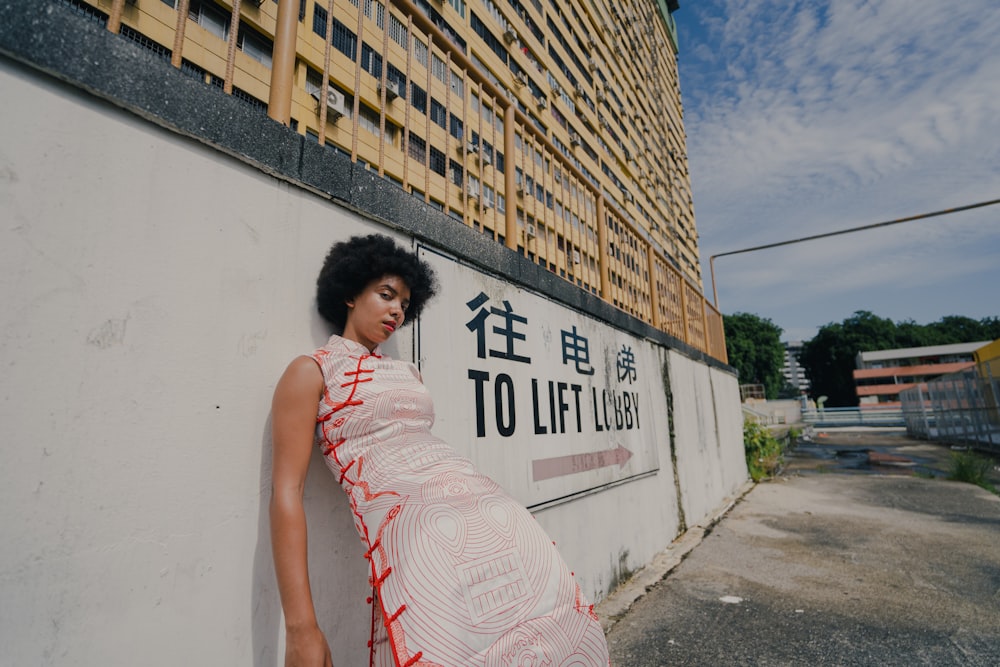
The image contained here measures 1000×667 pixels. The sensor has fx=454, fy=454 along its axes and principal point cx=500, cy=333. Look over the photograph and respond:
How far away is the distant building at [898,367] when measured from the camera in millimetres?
51625

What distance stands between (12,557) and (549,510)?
7.01 ft

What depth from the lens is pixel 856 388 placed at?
4972 centimetres

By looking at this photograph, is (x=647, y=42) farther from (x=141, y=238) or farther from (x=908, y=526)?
(x=141, y=238)

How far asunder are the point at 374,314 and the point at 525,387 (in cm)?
125

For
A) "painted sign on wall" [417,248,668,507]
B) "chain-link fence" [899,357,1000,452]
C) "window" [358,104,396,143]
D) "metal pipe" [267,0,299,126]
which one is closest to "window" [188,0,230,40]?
"window" [358,104,396,143]

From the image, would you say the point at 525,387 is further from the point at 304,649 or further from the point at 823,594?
the point at 823,594

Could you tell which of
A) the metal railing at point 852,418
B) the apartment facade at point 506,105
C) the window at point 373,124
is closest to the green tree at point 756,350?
the apartment facade at point 506,105

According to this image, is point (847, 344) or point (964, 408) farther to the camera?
point (847, 344)

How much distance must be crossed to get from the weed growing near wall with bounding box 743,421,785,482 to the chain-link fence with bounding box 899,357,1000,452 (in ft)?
23.4

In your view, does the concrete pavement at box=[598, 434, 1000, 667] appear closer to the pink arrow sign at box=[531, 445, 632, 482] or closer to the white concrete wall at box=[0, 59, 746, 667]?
the pink arrow sign at box=[531, 445, 632, 482]

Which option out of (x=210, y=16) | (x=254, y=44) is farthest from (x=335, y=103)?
(x=210, y=16)

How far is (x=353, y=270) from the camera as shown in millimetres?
1501

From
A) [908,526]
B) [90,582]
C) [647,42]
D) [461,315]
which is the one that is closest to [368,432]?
[90,582]

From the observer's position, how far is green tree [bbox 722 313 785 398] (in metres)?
44.8
